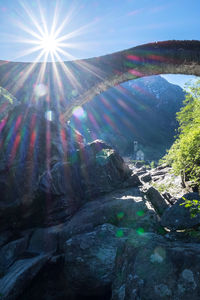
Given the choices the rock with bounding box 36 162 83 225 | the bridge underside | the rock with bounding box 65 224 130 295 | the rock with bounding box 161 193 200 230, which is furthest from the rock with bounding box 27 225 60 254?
the bridge underside

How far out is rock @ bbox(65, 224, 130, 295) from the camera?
9.14 ft

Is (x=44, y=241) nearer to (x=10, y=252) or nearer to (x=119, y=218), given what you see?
(x=10, y=252)

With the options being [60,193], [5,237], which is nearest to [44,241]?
[5,237]

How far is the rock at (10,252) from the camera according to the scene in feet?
13.2

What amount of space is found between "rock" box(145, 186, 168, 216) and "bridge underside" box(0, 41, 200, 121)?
5653mm

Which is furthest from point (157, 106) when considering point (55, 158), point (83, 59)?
point (55, 158)

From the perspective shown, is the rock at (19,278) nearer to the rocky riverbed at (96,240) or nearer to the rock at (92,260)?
the rocky riverbed at (96,240)

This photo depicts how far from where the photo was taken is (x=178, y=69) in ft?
24.4

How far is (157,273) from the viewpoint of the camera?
1736mm

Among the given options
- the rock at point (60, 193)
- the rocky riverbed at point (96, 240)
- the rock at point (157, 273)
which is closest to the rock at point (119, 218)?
the rocky riverbed at point (96, 240)

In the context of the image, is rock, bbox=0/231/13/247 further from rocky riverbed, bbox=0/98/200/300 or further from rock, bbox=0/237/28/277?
rock, bbox=0/237/28/277

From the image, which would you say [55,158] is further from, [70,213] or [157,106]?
[157,106]

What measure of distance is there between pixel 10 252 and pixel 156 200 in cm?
438

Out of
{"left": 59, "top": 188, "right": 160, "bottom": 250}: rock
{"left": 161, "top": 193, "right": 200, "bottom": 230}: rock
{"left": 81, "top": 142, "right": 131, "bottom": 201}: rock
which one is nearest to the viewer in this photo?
{"left": 161, "top": 193, "right": 200, "bottom": 230}: rock
